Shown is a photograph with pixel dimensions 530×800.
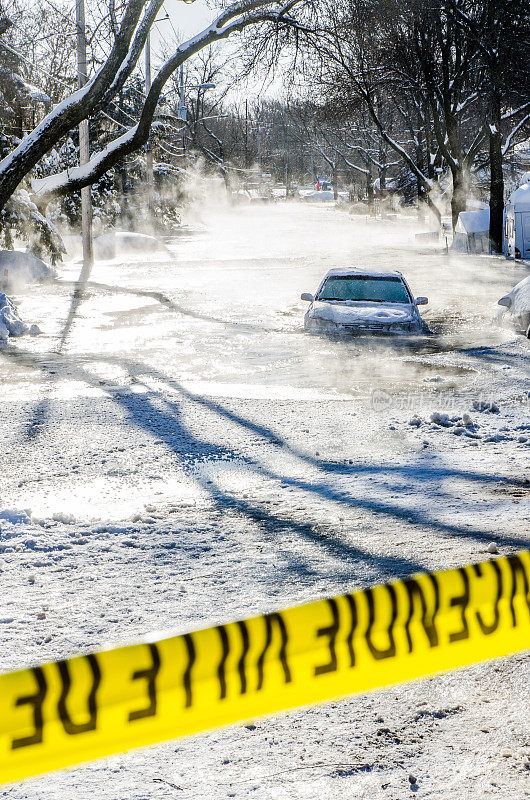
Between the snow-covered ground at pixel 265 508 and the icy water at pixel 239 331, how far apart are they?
0.09 m

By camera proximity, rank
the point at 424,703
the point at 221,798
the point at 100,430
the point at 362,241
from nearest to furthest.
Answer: the point at 221,798 < the point at 424,703 < the point at 100,430 < the point at 362,241

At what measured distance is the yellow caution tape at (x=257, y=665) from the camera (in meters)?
1.56

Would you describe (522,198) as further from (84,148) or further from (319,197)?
(319,197)

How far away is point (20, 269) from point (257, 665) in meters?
24.8

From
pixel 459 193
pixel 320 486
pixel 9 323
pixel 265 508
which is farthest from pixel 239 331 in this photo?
pixel 459 193

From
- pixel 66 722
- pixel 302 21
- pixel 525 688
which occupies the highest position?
pixel 302 21

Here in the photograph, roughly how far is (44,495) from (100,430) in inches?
83.6

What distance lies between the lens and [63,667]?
5.27ft

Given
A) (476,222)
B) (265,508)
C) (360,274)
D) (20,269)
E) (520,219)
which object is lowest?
(265,508)

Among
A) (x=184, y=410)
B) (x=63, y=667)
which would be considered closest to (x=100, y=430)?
(x=184, y=410)

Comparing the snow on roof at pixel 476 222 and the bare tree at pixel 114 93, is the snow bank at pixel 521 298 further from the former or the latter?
the snow on roof at pixel 476 222

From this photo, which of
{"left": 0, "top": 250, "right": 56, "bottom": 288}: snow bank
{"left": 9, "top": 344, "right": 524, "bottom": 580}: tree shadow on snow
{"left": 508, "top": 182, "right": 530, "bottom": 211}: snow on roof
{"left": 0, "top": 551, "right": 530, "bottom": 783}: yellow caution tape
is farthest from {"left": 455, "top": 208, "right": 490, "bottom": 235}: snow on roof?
{"left": 0, "top": 551, "right": 530, "bottom": 783}: yellow caution tape

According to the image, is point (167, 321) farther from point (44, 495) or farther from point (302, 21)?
point (44, 495)

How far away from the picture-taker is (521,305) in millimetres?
15312
